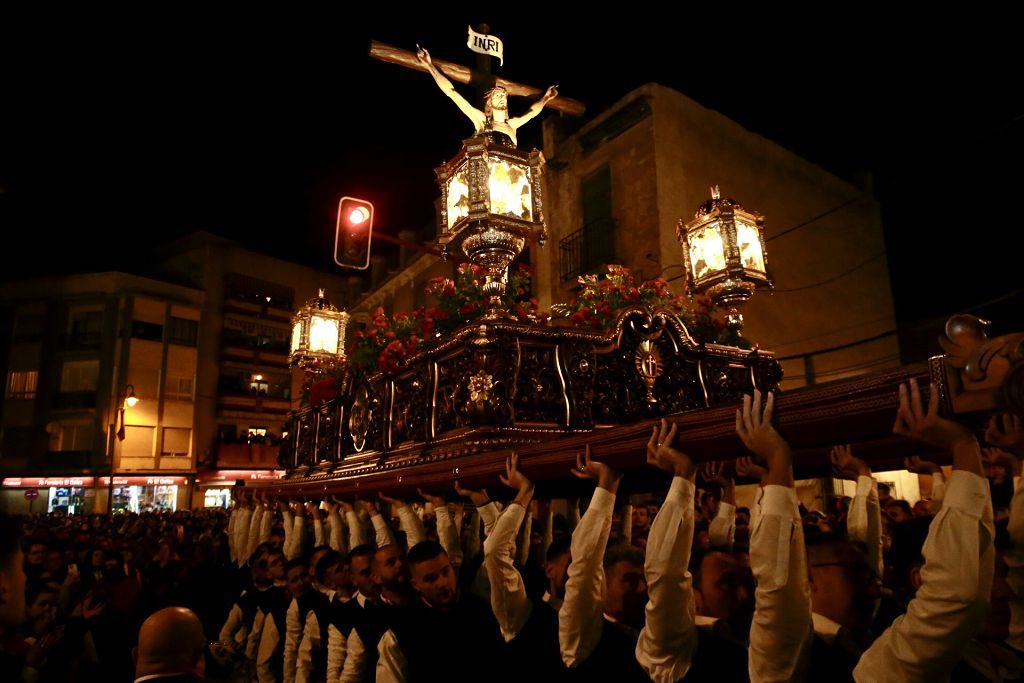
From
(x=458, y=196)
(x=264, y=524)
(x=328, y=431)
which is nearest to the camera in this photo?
(x=458, y=196)

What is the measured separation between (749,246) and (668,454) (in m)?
3.89

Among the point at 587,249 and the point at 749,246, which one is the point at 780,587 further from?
the point at 587,249

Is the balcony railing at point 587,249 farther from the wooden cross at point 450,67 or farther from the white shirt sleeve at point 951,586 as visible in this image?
the white shirt sleeve at point 951,586

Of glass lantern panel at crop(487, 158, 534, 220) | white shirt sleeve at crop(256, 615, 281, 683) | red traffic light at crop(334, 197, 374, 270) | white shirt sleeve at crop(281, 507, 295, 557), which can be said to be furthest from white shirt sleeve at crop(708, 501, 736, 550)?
red traffic light at crop(334, 197, 374, 270)

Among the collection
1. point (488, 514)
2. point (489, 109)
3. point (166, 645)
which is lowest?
point (166, 645)

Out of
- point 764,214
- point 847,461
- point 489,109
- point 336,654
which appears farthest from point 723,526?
point 764,214

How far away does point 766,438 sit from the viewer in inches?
76.1

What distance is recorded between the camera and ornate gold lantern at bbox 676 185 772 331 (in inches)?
220

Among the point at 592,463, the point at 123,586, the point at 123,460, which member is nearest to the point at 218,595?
the point at 123,586

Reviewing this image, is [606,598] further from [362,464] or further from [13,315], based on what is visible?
[13,315]

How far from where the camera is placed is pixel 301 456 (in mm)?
9242

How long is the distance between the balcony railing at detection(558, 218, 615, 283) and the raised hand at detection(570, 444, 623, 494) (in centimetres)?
1016

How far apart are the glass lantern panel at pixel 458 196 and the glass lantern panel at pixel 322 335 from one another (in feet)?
15.6

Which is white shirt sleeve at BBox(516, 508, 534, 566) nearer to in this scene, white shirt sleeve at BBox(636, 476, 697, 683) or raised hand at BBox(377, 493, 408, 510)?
raised hand at BBox(377, 493, 408, 510)
